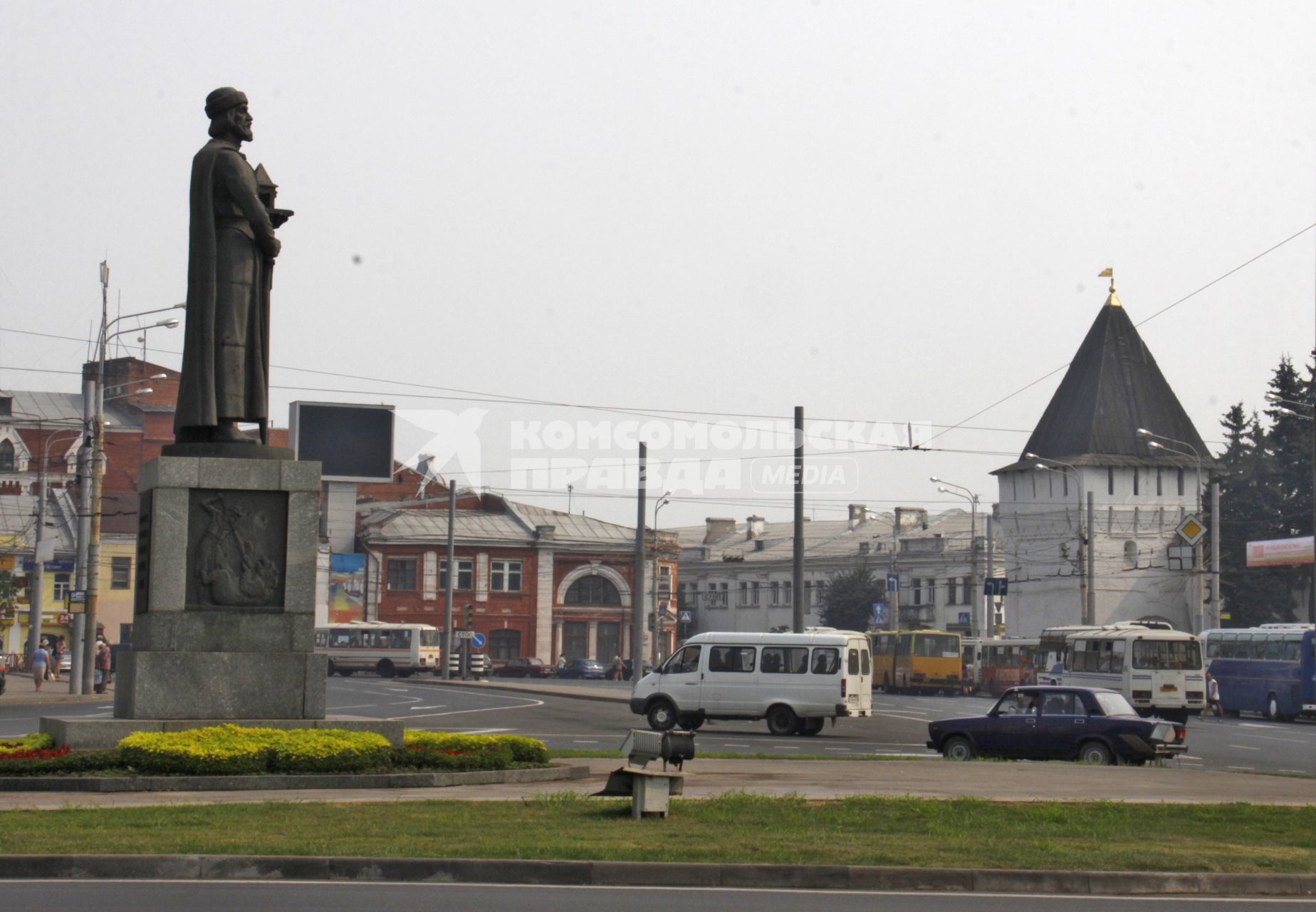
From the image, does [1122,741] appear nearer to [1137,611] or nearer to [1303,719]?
[1303,719]

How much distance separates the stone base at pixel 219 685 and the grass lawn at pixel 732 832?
84.8 inches

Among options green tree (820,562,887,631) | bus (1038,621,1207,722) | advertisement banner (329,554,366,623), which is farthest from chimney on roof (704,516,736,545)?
bus (1038,621,1207,722)

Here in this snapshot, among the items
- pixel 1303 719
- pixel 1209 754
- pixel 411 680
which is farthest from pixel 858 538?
pixel 1209 754

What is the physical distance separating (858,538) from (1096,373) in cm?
2791

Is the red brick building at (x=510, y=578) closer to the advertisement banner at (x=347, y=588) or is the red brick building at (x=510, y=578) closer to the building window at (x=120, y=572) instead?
the advertisement banner at (x=347, y=588)

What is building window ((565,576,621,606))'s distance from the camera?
9319 centimetres

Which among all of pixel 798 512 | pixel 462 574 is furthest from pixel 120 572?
pixel 798 512

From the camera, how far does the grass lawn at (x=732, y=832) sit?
1137 cm

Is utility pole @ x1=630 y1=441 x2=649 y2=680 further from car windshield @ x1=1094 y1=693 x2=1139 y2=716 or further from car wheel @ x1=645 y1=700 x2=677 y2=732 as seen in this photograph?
car windshield @ x1=1094 y1=693 x2=1139 y2=716

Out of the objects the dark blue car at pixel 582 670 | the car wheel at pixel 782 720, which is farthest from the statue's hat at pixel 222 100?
the dark blue car at pixel 582 670

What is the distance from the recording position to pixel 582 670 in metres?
84.9

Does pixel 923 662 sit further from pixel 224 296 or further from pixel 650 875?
pixel 650 875

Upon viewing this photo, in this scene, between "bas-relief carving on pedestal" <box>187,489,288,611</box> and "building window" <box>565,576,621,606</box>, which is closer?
"bas-relief carving on pedestal" <box>187,489,288,611</box>

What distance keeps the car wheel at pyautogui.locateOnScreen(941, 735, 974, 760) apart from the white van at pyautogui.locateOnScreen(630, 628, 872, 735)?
8388 mm
